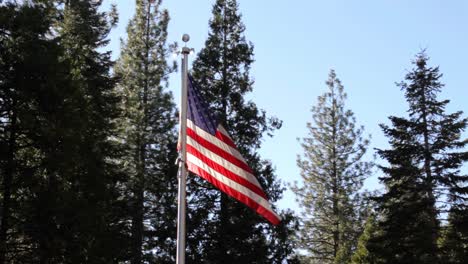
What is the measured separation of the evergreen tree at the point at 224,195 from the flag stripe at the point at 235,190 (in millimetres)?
14059

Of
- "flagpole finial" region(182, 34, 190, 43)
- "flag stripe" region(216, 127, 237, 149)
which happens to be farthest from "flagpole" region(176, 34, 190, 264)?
"flag stripe" region(216, 127, 237, 149)

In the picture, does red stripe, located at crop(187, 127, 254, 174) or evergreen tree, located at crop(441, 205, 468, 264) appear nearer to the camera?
red stripe, located at crop(187, 127, 254, 174)

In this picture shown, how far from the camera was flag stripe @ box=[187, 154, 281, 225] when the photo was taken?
10.4 metres

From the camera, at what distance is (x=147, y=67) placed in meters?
34.3

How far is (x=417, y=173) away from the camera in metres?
25.8

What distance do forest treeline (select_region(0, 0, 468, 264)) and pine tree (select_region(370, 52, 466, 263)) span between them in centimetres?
5

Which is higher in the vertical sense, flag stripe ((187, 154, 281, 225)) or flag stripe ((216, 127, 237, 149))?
flag stripe ((216, 127, 237, 149))

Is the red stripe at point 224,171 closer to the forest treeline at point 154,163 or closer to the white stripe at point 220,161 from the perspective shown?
the white stripe at point 220,161

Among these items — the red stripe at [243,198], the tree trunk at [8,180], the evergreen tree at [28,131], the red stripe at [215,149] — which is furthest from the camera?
the evergreen tree at [28,131]

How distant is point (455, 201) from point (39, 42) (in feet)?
52.8

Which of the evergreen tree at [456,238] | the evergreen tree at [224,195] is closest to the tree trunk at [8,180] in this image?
the evergreen tree at [224,195]

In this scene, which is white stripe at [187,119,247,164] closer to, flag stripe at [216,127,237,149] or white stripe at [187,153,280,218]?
flag stripe at [216,127,237,149]

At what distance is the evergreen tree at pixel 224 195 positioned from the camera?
25.8m

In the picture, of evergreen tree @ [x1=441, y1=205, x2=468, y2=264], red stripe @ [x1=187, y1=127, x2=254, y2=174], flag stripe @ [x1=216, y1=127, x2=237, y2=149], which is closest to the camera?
red stripe @ [x1=187, y1=127, x2=254, y2=174]
